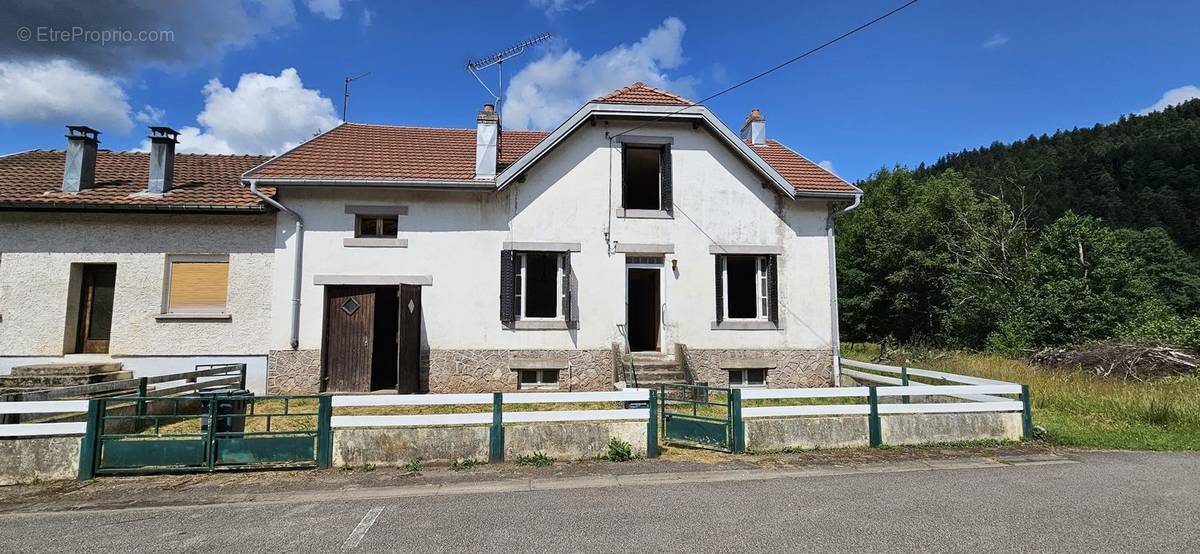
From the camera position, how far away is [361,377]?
11555 mm

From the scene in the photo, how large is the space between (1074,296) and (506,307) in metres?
19.2

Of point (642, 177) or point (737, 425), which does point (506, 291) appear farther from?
point (737, 425)

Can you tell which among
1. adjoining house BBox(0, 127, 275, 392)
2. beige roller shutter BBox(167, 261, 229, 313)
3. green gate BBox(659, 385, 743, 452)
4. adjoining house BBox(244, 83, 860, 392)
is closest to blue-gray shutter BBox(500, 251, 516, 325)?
adjoining house BBox(244, 83, 860, 392)

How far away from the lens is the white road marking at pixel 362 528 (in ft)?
14.3

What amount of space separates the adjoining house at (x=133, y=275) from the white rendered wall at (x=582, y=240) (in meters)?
0.77

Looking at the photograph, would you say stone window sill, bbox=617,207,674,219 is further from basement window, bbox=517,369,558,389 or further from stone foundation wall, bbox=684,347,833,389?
basement window, bbox=517,369,558,389

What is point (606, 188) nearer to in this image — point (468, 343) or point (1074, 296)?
point (468, 343)

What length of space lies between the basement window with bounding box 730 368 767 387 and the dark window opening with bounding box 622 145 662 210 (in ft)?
13.1

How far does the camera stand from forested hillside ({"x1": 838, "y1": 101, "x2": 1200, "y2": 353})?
19031mm

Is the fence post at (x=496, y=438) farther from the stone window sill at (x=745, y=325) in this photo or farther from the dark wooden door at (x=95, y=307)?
the dark wooden door at (x=95, y=307)

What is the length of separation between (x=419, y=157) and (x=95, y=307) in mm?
7190

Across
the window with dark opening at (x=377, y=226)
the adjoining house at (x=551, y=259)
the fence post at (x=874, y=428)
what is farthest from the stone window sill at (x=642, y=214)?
the fence post at (x=874, y=428)

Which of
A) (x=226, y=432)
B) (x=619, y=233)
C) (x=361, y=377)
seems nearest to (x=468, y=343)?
(x=361, y=377)

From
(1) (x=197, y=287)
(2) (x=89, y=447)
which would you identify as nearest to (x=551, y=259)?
(1) (x=197, y=287)
